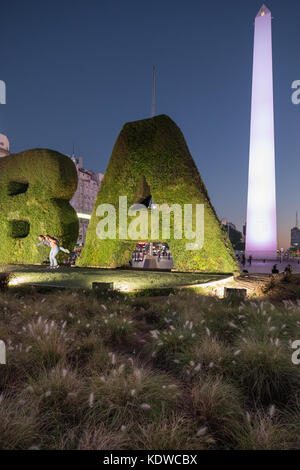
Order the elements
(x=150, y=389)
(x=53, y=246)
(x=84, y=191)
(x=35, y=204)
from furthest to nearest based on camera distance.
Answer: (x=84, y=191) < (x=35, y=204) < (x=53, y=246) < (x=150, y=389)

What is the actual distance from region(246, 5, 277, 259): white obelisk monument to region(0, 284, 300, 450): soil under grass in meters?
31.5

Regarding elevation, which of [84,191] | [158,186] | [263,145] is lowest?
[158,186]

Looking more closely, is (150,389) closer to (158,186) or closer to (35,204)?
(158,186)

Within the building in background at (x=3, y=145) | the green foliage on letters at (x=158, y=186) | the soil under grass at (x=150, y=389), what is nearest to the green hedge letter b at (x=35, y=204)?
the green foliage on letters at (x=158, y=186)

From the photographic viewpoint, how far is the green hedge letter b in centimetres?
1555

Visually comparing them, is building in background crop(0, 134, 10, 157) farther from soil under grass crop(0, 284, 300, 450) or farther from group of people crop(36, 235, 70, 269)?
soil under grass crop(0, 284, 300, 450)

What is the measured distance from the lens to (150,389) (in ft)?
9.37

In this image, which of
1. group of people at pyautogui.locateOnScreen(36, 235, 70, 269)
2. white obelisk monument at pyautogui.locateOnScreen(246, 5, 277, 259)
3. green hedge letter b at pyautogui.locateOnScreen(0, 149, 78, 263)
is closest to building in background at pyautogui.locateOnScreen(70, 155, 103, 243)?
white obelisk monument at pyautogui.locateOnScreen(246, 5, 277, 259)

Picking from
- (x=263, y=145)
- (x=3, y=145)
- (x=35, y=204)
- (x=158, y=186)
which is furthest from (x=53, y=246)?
(x=3, y=145)

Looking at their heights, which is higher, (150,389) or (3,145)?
(3,145)

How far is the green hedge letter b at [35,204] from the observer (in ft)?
51.0

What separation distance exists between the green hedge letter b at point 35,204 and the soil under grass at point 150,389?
11.1 metres

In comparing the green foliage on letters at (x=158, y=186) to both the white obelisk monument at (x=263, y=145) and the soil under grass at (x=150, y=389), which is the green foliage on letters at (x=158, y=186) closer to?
the soil under grass at (x=150, y=389)

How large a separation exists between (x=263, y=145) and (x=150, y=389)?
36.6 m
